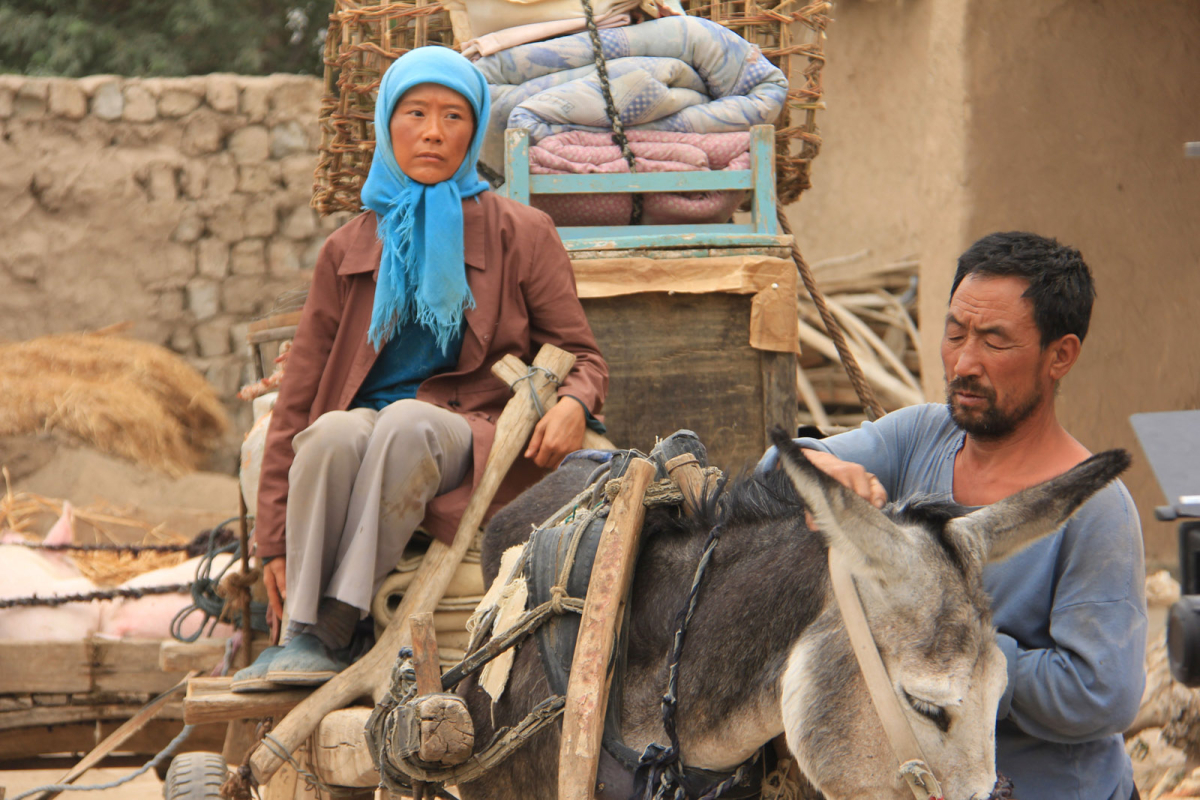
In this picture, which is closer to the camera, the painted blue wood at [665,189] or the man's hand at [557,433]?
the man's hand at [557,433]

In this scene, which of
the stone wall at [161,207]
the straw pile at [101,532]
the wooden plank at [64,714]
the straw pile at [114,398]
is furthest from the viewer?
the stone wall at [161,207]

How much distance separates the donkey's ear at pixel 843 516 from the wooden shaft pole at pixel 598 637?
0.45m

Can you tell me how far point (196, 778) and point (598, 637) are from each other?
5.10 ft

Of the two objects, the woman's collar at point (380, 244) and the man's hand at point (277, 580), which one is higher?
the woman's collar at point (380, 244)

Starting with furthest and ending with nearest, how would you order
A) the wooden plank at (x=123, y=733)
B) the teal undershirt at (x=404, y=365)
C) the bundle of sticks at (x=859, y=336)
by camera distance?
the bundle of sticks at (x=859, y=336) < the wooden plank at (x=123, y=733) < the teal undershirt at (x=404, y=365)

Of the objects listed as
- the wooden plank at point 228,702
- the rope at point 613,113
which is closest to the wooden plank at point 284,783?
the wooden plank at point 228,702

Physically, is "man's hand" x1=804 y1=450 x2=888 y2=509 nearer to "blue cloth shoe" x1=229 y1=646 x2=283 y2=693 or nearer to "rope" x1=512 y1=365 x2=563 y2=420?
"rope" x1=512 y1=365 x2=563 y2=420

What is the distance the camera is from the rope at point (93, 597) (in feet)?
13.2

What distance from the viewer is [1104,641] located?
1752 millimetres

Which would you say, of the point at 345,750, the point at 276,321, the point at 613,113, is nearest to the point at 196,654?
the point at 345,750

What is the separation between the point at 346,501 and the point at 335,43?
7.95 ft

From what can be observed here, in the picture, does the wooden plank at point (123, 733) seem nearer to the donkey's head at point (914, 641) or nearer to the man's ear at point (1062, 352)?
the donkey's head at point (914, 641)

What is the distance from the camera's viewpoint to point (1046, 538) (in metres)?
1.82

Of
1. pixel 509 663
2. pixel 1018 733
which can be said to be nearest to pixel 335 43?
pixel 509 663
